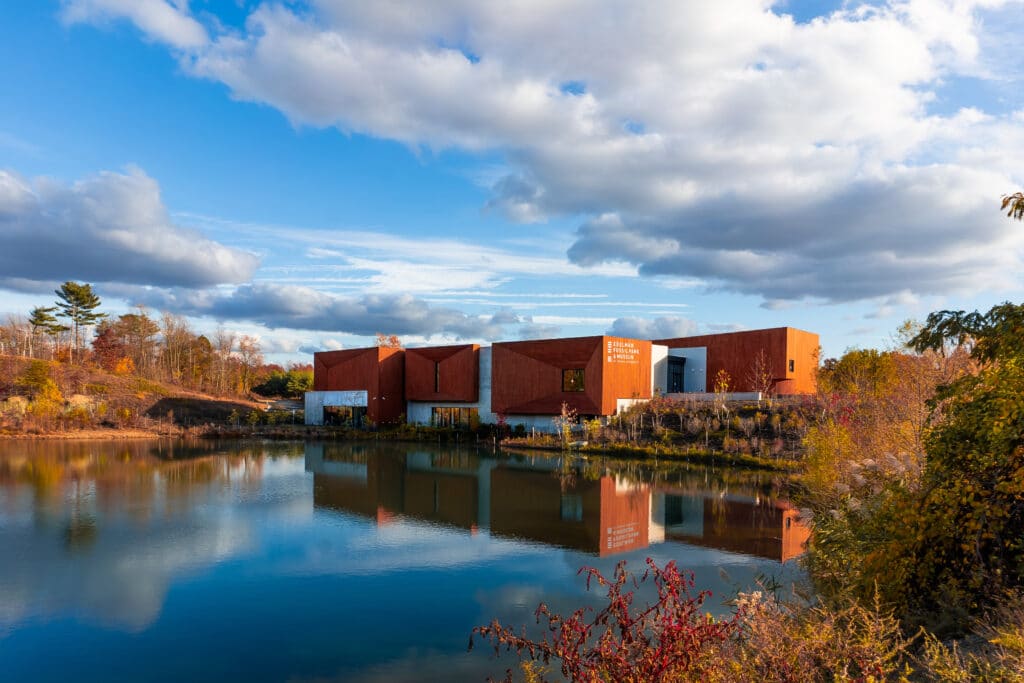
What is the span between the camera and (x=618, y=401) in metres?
34.2

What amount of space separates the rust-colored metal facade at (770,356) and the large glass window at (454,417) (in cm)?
1479

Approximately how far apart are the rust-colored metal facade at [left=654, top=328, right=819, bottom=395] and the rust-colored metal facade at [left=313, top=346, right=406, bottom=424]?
20.2 m

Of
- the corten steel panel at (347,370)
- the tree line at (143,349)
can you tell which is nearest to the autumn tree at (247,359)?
the tree line at (143,349)

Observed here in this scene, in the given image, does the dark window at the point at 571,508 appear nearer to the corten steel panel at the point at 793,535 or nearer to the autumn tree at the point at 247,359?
the corten steel panel at the point at 793,535

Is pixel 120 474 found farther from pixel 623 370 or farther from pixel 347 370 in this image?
pixel 623 370

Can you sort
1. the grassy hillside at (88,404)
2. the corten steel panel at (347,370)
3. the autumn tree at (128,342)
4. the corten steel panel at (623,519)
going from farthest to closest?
the autumn tree at (128,342), the corten steel panel at (347,370), the grassy hillside at (88,404), the corten steel panel at (623,519)

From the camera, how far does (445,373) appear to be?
40.1m

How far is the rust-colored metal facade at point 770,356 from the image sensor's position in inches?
1383

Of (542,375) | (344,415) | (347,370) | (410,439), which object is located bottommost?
(410,439)

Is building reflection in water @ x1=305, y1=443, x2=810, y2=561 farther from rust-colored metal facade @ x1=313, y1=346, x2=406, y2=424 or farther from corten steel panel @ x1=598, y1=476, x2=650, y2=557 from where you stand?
rust-colored metal facade @ x1=313, y1=346, x2=406, y2=424

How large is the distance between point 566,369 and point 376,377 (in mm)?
14575

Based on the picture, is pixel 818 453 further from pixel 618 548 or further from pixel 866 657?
pixel 866 657

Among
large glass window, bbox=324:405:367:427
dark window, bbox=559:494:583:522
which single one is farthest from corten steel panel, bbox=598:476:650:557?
large glass window, bbox=324:405:367:427

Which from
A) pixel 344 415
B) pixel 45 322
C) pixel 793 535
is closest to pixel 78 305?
pixel 45 322
